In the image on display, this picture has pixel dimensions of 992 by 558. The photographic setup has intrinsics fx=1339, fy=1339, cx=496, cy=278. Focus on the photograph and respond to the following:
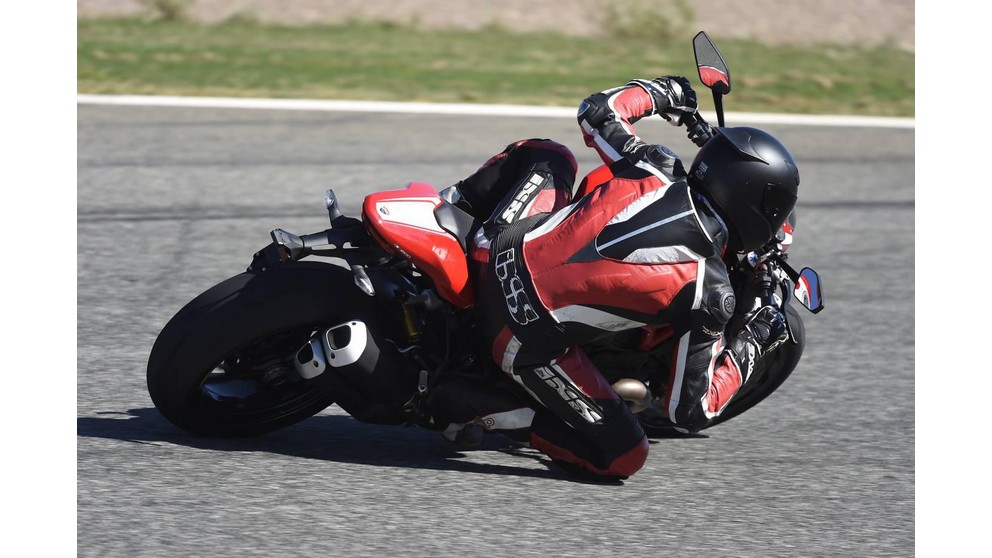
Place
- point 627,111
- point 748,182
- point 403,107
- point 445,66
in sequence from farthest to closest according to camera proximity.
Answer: point 445,66, point 403,107, point 627,111, point 748,182

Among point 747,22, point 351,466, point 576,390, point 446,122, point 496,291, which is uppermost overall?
point 747,22

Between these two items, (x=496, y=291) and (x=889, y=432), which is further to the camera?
(x=889, y=432)

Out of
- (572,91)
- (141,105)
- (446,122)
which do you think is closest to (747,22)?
(572,91)

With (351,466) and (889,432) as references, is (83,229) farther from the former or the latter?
(889,432)

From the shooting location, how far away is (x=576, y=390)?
4277 millimetres

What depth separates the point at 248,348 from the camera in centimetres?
428

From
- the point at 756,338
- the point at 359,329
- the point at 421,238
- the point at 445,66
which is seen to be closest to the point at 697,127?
the point at 756,338

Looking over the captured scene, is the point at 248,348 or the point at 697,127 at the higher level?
the point at 697,127

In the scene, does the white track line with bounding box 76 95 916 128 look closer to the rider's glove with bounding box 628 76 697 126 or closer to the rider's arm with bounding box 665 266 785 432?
the rider's glove with bounding box 628 76 697 126

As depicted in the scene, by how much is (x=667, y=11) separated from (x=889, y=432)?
38.4 feet

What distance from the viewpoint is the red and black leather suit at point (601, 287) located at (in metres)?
4.00

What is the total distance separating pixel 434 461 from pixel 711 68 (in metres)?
1.60

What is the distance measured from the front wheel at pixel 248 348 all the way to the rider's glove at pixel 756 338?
3.86 feet

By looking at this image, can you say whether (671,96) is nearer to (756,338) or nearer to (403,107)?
(756,338)
